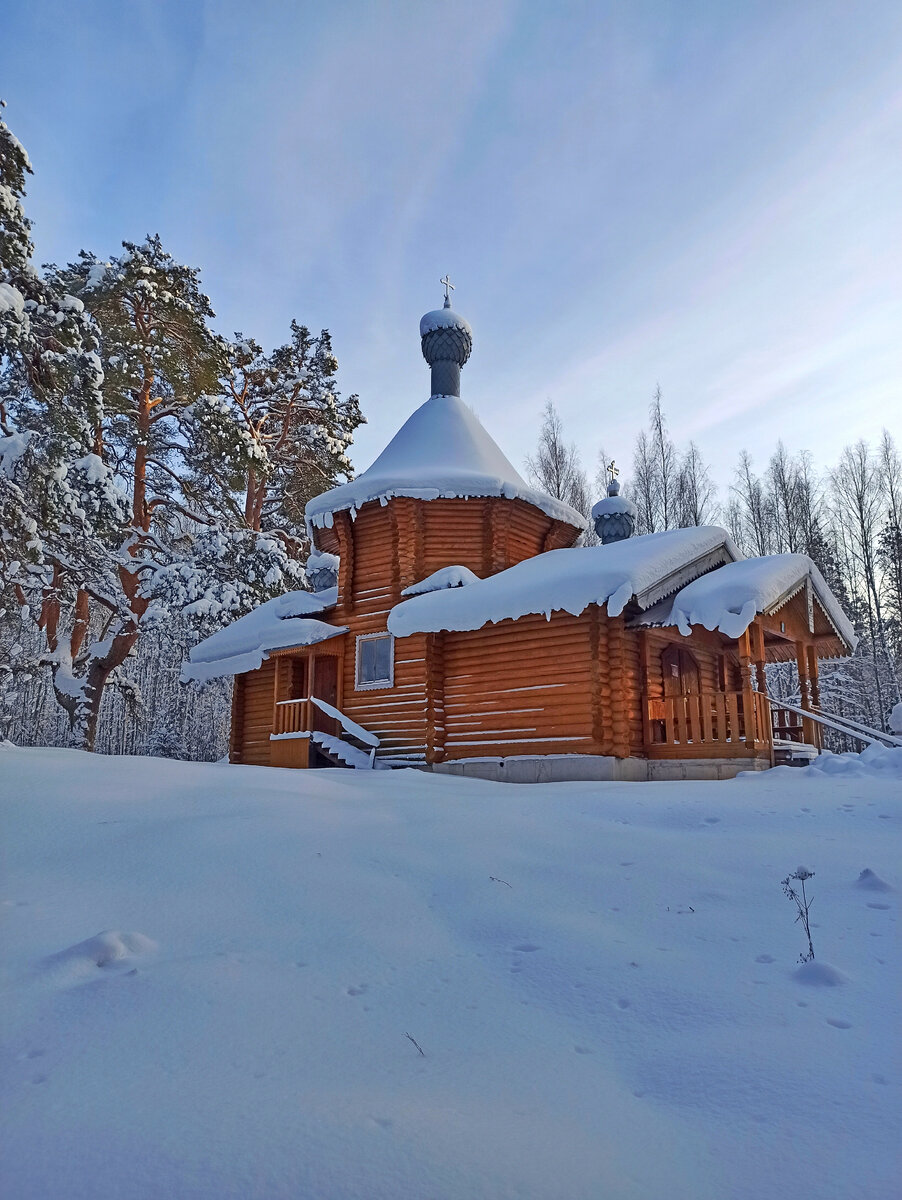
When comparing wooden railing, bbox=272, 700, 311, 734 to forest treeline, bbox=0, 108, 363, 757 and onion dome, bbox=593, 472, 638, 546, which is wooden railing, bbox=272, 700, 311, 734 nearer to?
forest treeline, bbox=0, 108, 363, 757

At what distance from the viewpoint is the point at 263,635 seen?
55.2 feet

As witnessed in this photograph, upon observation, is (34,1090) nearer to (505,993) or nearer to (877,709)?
(505,993)

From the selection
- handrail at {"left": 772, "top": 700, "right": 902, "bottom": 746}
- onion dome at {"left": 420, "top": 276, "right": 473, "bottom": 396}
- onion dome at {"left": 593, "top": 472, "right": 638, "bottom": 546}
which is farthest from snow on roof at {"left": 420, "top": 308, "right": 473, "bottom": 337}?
handrail at {"left": 772, "top": 700, "right": 902, "bottom": 746}

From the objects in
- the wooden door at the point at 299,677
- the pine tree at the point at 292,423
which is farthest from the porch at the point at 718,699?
the pine tree at the point at 292,423

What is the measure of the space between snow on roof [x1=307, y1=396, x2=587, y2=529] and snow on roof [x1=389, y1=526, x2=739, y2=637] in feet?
7.27

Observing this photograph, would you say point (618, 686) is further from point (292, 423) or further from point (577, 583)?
point (292, 423)

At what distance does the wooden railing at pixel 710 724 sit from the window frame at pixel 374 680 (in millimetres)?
5180

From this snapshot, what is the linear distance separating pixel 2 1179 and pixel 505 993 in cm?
195

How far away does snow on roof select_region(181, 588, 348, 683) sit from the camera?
16266 mm

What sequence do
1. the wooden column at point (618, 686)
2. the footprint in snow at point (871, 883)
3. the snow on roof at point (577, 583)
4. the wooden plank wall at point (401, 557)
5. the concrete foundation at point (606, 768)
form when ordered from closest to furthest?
1. the footprint in snow at point (871, 883)
2. the concrete foundation at point (606, 768)
3. the snow on roof at point (577, 583)
4. the wooden column at point (618, 686)
5. the wooden plank wall at point (401, 557)

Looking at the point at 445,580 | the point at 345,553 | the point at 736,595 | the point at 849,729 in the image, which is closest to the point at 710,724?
the point at 736,595

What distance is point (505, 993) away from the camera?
3.38 metres

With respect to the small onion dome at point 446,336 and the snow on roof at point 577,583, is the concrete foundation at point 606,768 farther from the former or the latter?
the small onion dome at point 446,336

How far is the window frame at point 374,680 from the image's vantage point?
15391 millimetres
